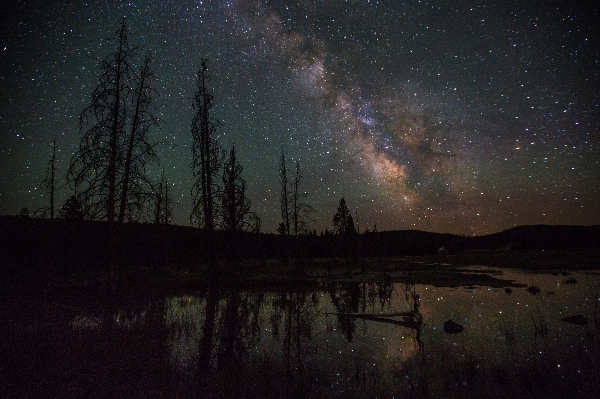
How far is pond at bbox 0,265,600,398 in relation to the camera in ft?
21.4

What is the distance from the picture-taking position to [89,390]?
19.9ft

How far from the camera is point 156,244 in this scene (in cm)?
3759

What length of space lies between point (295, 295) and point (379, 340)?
10919 millimetres

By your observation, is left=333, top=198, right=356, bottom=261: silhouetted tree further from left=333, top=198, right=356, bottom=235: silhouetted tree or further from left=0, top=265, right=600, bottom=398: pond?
left=0, top=265, right=600, bottom=398: pond

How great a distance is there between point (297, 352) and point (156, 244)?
3276cm

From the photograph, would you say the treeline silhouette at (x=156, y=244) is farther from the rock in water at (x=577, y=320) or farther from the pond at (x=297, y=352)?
the rock in water at (x=577, y=320)

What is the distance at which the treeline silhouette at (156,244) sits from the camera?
27331 millimetres

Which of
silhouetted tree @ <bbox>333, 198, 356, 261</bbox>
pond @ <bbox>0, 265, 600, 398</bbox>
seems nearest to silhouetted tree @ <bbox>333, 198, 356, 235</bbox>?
silhouetted tree @ <bbox>333, 198, 356, 261</bbox>

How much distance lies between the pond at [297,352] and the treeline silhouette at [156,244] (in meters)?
4.20

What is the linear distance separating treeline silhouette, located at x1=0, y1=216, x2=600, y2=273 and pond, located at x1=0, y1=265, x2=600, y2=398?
4202mm

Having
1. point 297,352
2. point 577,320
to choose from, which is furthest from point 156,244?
point 577,320

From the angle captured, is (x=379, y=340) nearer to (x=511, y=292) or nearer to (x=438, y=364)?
(x=438, y=364)

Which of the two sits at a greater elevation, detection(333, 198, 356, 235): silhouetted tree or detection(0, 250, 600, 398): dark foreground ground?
detection(333, 198, 356, 235): silhouetted tree

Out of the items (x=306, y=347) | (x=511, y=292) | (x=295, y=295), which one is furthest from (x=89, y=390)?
(x=511, y=292)
